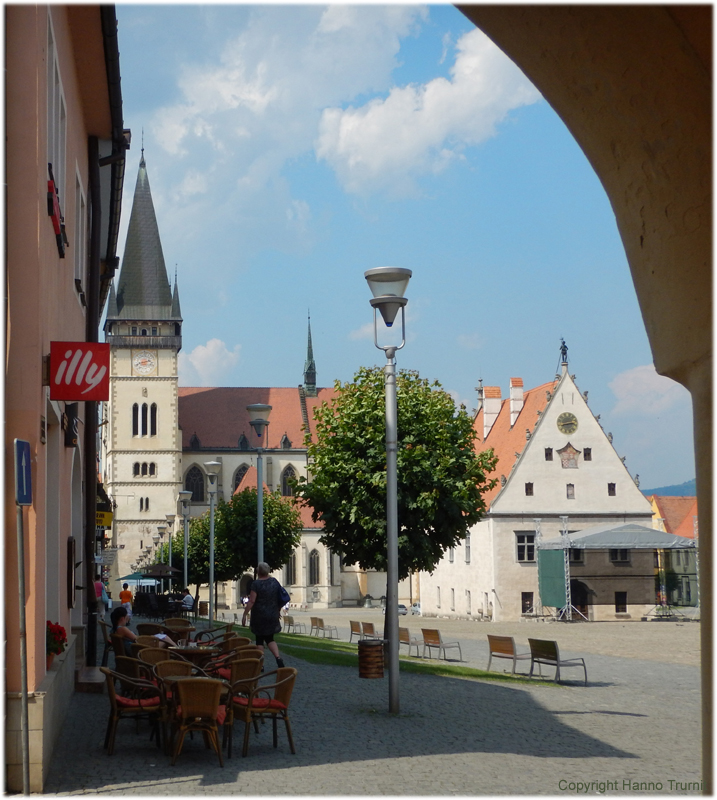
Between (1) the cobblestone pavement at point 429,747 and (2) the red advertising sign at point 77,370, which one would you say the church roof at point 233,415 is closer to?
(1) the cobblestone pavement at point 429,747

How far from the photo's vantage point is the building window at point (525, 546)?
61.2m

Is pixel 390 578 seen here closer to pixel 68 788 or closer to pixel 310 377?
pixel 68 788

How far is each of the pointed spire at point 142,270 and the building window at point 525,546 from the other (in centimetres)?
5763

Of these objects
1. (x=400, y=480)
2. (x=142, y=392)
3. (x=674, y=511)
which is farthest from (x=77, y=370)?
(x=674, y=511)

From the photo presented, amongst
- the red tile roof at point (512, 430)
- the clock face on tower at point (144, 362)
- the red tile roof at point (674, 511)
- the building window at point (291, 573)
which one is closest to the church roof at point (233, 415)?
the clock face on tower at point (144, 362)

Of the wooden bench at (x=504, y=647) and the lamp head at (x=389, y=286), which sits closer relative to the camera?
the lamp head at (x=389, y=286)

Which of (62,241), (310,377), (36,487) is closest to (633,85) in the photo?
(36,487)

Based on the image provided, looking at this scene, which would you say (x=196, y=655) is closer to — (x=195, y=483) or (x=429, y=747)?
(x=429, y=747)

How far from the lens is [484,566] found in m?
62.5

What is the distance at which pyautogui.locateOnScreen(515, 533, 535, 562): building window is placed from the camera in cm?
6119

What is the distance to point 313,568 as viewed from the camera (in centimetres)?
9862

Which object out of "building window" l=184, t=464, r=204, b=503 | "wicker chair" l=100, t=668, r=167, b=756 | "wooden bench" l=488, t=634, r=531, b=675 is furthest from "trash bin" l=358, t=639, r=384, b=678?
"building window" l=184, t=464, r=204, b=503

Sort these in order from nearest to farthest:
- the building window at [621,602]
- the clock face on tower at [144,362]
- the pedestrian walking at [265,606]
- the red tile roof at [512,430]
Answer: the pedestrian walking at [265,606] < the building window at [621,602] < the red tile roof at [512,430] < the clock face on tower at [144,362]

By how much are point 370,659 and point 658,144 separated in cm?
1460
